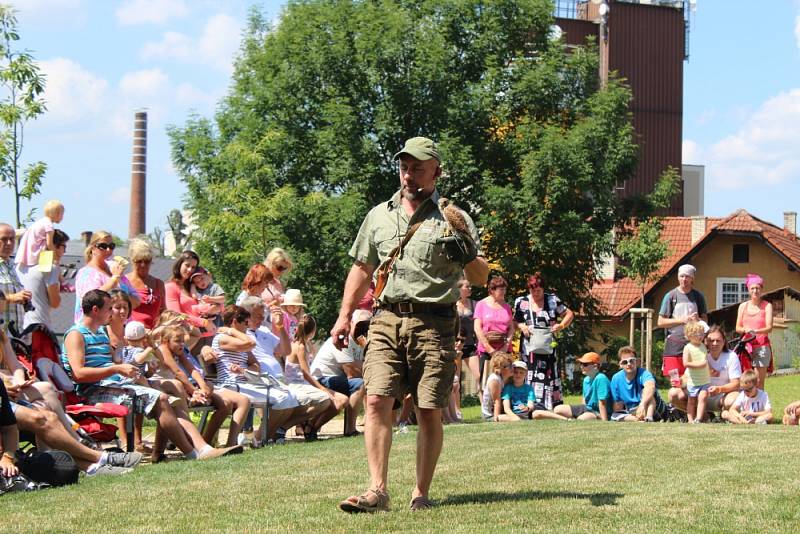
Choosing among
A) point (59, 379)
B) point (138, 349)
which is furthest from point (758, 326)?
point (59, 379)

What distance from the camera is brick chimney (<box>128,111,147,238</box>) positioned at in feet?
198

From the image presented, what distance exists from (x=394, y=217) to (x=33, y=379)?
4.01 metres

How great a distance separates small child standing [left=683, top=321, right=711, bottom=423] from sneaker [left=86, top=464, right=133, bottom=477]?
8656 mm

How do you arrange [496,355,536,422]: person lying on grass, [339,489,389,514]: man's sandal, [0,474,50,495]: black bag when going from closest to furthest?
[339,489,389,514]: man's sandal
[0,474,50,495]: black bag
[496,355,536,422]: person lying on grass

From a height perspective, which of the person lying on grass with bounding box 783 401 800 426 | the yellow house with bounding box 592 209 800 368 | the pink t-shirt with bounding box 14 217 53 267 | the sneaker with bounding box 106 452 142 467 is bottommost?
the sneaker with bounding box 106 452 142 467

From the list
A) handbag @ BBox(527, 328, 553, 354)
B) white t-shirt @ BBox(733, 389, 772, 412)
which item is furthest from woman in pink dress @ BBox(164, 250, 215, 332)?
white t-shirt @ BBox(733, 389, 772, 412)

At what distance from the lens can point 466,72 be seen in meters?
35.5

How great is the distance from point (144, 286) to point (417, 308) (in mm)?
6537

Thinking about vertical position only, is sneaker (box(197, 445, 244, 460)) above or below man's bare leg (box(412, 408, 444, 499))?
below

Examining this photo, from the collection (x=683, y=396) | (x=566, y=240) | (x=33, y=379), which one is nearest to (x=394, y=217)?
(x=33, y=379)

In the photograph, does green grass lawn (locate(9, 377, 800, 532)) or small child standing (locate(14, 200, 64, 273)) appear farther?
small child standing (locate(14, 200, 64, 273))

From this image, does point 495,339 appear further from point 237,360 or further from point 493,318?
point 237,360

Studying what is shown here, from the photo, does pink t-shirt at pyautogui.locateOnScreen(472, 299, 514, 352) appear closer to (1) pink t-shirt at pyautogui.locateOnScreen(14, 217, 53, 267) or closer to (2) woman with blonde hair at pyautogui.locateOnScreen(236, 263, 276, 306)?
(2) woman with blonde hair at pyautogui.locateOnScreen(236, 263, 276, 306)

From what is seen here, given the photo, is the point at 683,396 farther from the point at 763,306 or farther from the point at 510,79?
the point at 510,79
